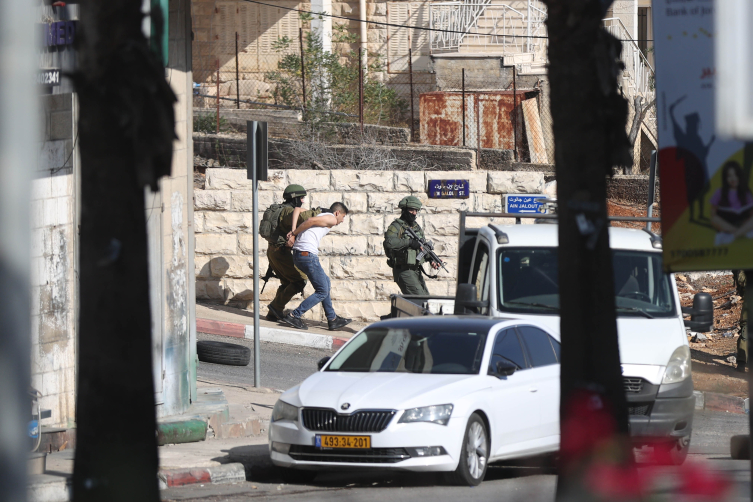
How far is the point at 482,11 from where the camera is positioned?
22.8m

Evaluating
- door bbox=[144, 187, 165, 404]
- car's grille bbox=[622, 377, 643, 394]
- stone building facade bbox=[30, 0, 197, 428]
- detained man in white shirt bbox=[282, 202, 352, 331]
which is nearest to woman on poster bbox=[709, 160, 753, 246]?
car's grille bbox=[622, 377, 643, 394]

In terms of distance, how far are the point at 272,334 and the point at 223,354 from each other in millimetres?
1727

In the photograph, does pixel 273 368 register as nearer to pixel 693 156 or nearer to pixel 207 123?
pixel 207 123

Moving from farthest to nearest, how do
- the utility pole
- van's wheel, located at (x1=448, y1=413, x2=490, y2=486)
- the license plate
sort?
1. van's wheel, located at (x1=448, y1=413, x2=490, y2=486)
2. the license plate
3. the utility pole

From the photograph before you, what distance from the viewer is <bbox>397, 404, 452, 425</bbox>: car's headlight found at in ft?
24.1

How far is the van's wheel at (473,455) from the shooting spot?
7441 millimetres

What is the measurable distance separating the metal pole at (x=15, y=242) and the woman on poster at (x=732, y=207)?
9.24 ft

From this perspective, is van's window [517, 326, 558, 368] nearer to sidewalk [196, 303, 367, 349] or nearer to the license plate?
the license plate

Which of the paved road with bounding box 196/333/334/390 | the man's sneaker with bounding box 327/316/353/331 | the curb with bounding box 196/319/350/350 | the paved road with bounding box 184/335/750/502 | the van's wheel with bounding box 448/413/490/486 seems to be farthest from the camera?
the man's sneaker with bounding box 327/316/353/331

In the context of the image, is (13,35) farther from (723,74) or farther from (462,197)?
(462,197)

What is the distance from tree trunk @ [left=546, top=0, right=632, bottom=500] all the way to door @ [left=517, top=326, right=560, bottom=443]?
12.1 feet

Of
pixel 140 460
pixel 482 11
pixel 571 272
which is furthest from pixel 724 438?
pixel 482 11

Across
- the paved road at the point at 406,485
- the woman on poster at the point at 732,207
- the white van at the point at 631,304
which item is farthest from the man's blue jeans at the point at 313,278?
the woman on poster at the point at 732,207

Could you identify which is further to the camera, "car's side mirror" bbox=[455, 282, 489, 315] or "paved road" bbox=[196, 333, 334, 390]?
"paved road" bbox=[196, 333, 334, 390]
